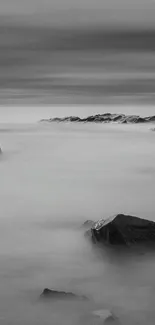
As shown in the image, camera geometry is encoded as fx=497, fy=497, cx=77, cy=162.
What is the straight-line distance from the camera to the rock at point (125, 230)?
13.2m

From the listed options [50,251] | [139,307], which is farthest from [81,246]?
[139,307]

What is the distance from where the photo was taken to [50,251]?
16047 mm

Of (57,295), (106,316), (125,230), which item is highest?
(125,230)

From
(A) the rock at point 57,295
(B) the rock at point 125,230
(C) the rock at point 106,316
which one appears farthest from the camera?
(B) the rock at point 125,230

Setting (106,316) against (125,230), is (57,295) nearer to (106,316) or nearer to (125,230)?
(106,316)

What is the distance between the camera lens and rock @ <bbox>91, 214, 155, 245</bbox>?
13.2m

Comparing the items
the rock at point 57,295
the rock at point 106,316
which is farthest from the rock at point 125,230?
the rock at point 106,316

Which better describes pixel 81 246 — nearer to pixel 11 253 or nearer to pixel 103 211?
pixel 11 253

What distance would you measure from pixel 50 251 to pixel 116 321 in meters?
6.97

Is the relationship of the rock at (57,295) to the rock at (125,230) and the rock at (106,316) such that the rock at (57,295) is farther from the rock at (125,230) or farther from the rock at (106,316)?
the rock at (125,230)

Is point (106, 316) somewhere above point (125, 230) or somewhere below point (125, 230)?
below

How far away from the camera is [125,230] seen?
13367 millimetres

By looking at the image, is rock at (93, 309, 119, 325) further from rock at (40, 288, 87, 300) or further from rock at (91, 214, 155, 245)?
rock at (91, 214, 155, 245)

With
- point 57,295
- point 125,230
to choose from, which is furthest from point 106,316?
point 125,230
